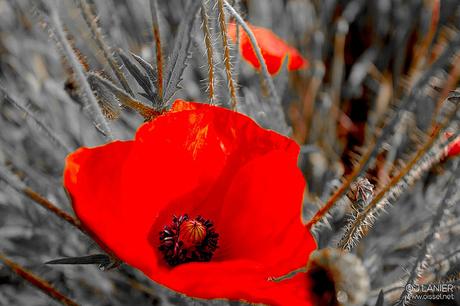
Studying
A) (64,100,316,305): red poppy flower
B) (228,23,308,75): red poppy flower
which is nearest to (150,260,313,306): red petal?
(64,100,316,305): red poppy flower

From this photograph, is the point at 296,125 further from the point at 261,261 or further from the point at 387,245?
the point at 261,261

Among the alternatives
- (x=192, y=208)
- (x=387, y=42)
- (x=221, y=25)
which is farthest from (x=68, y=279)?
(x=387, y=42)

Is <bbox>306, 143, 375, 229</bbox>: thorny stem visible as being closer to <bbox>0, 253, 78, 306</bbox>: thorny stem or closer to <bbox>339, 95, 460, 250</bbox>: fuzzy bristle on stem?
<bbox>339, 95, 460, 250</bbox>: fuzzy bristle on stem

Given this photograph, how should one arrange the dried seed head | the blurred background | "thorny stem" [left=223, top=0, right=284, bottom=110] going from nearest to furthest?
the dried seed head < "thorny stem" [left=223, top=0, right=284, bottom=110] < the blurred background

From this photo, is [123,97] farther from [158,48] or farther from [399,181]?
[399,181]

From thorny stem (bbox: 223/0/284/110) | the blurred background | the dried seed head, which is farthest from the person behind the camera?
the blurred background

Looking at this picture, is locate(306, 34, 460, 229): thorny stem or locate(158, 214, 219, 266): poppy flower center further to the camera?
locate(158, 214, 219, 266): poppy flower center

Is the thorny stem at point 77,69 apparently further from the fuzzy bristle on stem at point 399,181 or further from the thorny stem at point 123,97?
the fuzzy bristle on stem at point 399,181
